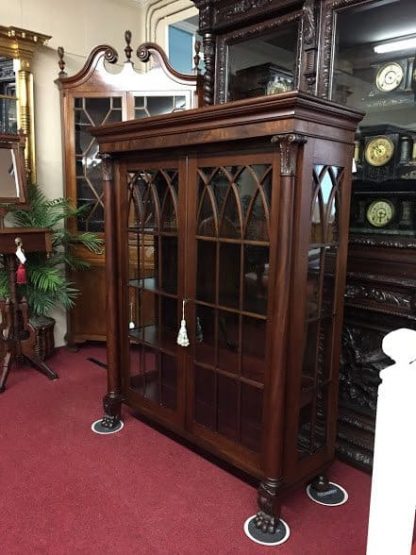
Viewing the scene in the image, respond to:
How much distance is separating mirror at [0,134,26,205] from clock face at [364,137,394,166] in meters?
2.15

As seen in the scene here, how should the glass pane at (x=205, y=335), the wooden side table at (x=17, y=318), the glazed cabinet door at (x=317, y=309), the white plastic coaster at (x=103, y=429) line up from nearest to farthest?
the glazed cabinet door at (x=317, y=309) → the glass pane at (x=205, y=335) → the white plastic coaster at (x=103, y=429) → the wooden side table at (x=17, y=318)

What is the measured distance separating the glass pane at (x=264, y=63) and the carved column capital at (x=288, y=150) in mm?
768

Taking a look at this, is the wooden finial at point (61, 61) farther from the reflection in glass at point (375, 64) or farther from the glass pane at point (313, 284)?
the glass pane at point (313, 284)

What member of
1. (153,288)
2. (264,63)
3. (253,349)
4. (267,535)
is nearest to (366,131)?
(264,63)

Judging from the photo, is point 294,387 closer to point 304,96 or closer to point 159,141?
point 304,96

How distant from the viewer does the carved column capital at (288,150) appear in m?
1.44

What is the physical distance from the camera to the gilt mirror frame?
3.01m

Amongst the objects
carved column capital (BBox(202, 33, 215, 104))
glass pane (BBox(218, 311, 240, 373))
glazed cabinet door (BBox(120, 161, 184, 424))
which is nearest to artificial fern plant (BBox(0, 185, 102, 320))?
glazed cabinet door (BBox(120, 161, 184, 424))

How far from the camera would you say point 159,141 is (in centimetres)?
189

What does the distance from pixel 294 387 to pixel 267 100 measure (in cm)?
100

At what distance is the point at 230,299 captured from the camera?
1809 mm

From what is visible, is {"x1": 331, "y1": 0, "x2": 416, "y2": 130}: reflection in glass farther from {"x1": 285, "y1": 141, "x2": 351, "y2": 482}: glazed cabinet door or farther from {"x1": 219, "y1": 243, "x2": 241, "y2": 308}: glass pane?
{"x1": 219, "y1": 243, "x2": 241, "y2": 308}: glass pane

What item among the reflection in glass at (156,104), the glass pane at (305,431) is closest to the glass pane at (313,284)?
the glass pane at (305,431)

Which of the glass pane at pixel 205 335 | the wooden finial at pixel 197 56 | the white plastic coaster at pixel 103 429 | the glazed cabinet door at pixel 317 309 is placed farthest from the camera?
the wooden finial at pixel 197 56
